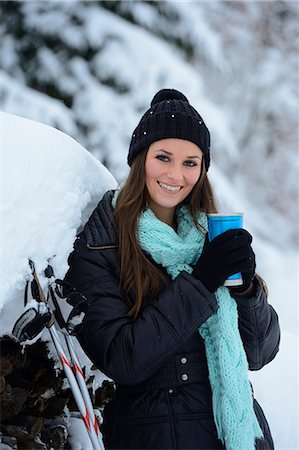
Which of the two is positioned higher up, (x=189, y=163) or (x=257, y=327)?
(x=189, y=163)

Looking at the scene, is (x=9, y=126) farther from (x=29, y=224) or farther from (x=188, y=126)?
(x=188, y=126)

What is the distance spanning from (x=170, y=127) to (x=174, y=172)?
0.18m

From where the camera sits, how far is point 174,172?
7.38 feet

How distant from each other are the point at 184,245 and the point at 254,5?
43.2ft

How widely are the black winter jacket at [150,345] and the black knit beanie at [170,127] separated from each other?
0.34 m

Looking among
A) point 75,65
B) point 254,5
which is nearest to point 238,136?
point 254,5

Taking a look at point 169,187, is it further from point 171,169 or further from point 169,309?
point 169,309

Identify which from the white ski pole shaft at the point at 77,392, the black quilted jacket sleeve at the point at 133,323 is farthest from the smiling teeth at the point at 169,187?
the white ski pole shaft at the point at 77,392

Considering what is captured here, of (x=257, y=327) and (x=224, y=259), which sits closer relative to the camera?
(x=224, y=259)

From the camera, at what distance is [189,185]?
234cm

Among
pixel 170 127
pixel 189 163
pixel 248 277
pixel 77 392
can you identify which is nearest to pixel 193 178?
pixel 189 163

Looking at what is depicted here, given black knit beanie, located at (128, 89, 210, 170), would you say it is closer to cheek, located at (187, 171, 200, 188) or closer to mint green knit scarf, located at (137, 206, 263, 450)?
cheek, located at (187, 171, 200, 188)

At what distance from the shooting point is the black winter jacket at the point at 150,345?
6.52ft

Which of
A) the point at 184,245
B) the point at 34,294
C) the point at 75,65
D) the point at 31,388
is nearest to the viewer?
the point at 34,294
